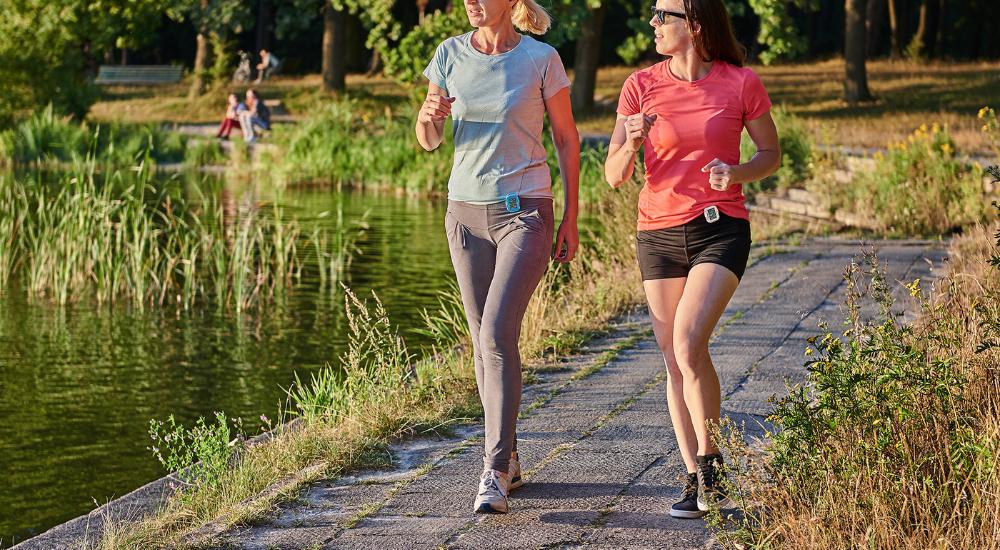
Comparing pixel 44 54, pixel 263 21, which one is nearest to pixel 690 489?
pixel 44 54

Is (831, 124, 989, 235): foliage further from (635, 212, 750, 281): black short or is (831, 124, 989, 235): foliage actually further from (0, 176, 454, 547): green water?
(635, 212, 750, 281): black short

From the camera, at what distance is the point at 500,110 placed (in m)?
5.14

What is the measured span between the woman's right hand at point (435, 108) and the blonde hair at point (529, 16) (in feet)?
1.34

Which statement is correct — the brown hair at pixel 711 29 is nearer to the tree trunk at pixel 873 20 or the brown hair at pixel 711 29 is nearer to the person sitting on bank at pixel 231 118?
the person sitting on bank at pixel 231 118

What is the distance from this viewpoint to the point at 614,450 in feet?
19.8

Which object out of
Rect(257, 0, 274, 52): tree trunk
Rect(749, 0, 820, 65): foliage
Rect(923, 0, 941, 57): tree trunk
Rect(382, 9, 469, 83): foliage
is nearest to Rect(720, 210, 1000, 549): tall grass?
Rect(749, 0, 820, 65): foliage

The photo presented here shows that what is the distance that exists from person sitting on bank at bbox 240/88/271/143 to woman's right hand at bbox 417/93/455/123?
81.8ft

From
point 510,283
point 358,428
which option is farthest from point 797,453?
point 358,428

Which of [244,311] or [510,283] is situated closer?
[510,283]

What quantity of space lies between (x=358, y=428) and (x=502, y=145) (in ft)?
5.89

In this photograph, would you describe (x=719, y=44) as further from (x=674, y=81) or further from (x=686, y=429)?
(x=686, y=429)

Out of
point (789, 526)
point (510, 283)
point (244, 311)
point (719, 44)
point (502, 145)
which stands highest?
point (719, 44)

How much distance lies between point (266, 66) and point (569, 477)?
42.5m

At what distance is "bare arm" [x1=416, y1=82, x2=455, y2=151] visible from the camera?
507cm
